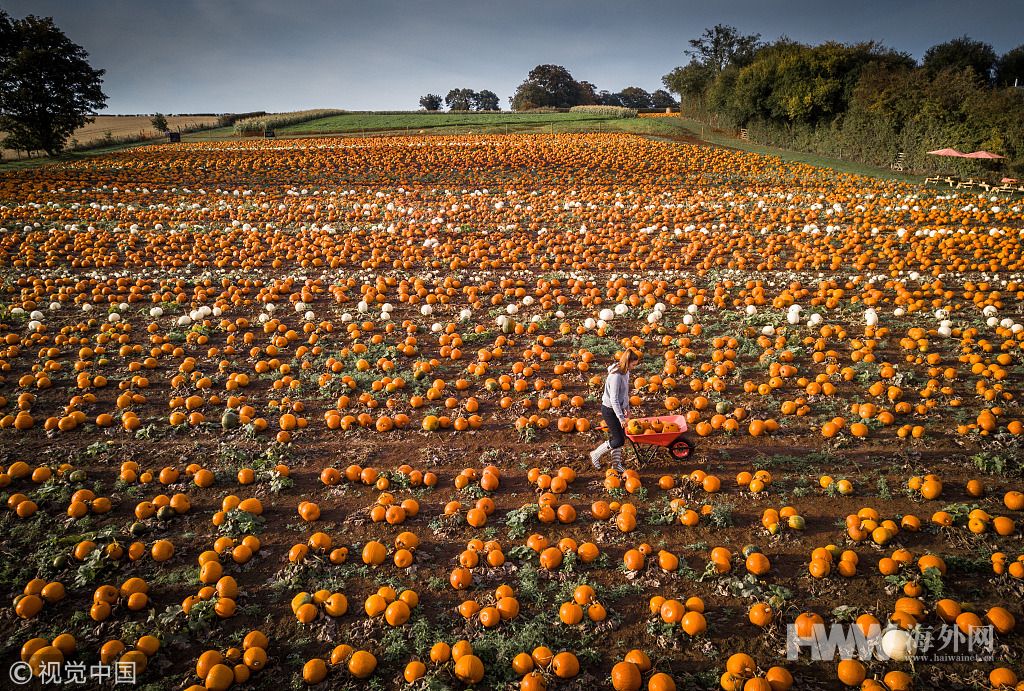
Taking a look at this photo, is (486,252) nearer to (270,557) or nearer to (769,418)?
(769,418)

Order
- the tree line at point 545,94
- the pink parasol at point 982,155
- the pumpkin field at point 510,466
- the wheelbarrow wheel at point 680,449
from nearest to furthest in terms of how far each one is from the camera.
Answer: the pumpkin field at point 510,466 → the wheelbarrow wheel at point 680,449 → the pink parasol at point 982,155 → the tree line at point 545,94

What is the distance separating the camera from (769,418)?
750 cm

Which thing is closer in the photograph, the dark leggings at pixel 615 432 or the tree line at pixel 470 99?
the dark leggings at pixel 615 432

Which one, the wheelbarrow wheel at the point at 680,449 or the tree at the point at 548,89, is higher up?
the tree at the point at 548,89

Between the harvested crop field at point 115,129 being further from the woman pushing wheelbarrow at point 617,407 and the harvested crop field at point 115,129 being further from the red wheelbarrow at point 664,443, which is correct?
the red wheelbarrow at point 664,443

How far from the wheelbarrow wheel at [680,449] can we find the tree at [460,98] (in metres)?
152

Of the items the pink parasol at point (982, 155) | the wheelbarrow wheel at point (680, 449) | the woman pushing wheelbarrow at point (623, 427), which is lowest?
the wheelbarrow wheel at point (680, 449)

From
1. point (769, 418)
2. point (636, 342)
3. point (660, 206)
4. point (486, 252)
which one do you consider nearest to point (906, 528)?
point (769, 418)

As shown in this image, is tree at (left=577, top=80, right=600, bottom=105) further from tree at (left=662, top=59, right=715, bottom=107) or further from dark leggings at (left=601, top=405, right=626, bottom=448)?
dark leggings at (left=601, top=405, right=626, bottom=448)

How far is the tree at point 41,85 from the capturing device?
124ft

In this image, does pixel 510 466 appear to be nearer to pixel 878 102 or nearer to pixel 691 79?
pixel 878 102

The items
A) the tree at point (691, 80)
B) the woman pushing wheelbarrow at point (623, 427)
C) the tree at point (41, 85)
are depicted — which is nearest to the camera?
the woman pushing wheelbarrow at point (623, 427)

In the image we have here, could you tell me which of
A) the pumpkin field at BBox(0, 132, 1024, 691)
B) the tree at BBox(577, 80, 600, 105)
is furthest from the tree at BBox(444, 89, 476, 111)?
the pumpkin field at BBox(0, 132, 1024, 691)

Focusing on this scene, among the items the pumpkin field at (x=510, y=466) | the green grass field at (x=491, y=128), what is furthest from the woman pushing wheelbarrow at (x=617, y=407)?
the green grass field at (x=491, y=128)
